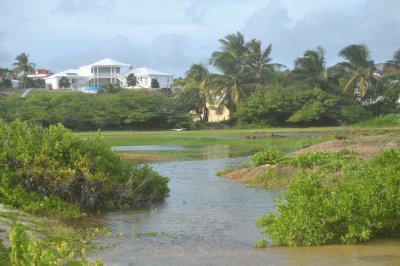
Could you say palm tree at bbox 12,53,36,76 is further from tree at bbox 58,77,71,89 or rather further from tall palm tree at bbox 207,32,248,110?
tall palm tree at bbox 207,32,248,110

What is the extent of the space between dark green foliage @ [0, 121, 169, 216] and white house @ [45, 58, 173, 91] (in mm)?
91561

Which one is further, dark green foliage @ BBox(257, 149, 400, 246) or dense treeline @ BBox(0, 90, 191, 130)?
dense treeline @ BBox(0, 90, 191, 130)

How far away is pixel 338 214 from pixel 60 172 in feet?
26.1

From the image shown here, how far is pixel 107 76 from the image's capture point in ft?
366

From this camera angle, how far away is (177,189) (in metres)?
22.2

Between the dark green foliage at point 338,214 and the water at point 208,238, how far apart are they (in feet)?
0.81

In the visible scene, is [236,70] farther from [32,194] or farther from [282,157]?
[32,194]

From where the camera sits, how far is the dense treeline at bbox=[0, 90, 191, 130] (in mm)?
68463

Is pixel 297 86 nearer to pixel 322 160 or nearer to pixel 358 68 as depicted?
pixel 358 68

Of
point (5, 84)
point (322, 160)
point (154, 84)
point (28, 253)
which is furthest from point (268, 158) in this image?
point (154, 84)

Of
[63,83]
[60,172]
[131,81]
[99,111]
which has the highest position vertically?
[131,81]

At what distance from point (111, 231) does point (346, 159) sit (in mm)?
9975

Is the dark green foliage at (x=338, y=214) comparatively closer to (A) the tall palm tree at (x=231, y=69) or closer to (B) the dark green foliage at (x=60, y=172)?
(B) the dark green foliage at (x=60, y=172)

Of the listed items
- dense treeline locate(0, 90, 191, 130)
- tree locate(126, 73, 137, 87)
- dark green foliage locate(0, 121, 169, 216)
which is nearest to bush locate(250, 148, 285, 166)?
dark green foliage locate(0, 121, 169, 216)
